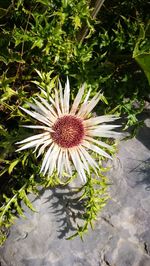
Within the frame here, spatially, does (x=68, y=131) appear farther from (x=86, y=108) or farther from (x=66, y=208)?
(x=66, y=208)

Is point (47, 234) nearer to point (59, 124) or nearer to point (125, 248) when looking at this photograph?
point (125, 248)

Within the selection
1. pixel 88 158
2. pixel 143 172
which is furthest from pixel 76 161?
pixel 143 172

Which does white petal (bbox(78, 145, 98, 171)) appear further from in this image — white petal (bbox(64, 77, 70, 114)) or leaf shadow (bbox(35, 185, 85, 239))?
leaf shadow (bbox(35, 185, 85, 239))

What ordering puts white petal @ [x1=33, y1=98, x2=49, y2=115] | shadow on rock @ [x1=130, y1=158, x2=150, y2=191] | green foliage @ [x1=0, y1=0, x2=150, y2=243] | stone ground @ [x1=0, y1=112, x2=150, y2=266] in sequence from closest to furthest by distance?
white petal @ [x1=33, y1=98, x2=49, y2=115]
green foliage @ [x1=0, y1=0, x2=150, y2=243]
stone ground @ [x1=0, y1=112, x2=150, y2=266]
shadow on rock @ [x1=130, y1=158, x2=150, y2=191]

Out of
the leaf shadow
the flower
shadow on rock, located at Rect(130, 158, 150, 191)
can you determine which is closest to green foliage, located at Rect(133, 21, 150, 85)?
the flower

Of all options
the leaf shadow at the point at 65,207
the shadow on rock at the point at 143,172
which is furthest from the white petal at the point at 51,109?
the shadow on rock at the point at 143,172

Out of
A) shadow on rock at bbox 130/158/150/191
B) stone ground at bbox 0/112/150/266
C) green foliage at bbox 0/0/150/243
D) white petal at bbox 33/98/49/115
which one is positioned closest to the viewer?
white petal at bbox 33/98/49/115
